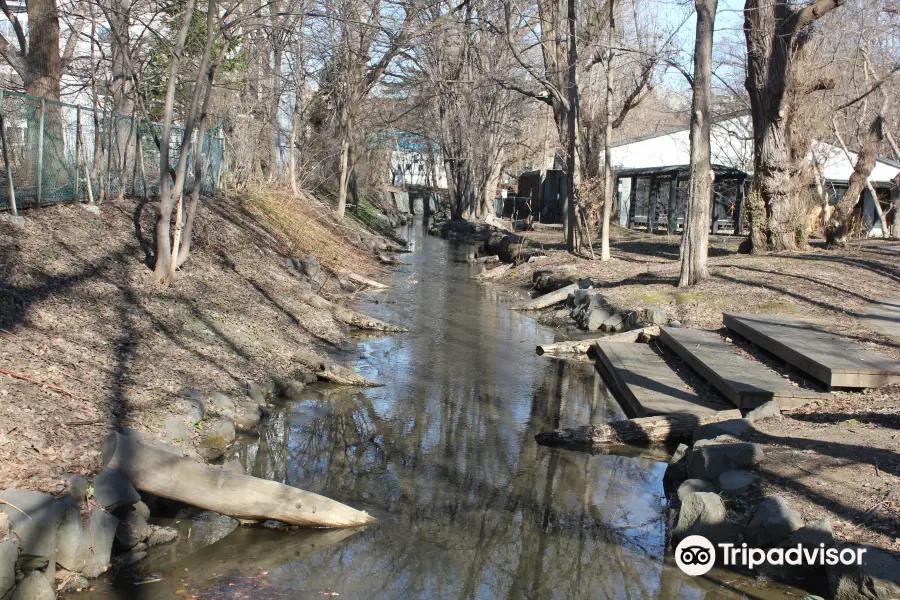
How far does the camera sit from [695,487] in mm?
6301

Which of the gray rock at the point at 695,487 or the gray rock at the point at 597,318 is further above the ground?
the gray rock at the point at 597,318

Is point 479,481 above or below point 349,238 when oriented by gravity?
below

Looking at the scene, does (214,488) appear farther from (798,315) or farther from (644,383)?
(798,315)

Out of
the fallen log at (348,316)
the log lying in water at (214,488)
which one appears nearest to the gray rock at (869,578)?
the log lying in water at (214,488)

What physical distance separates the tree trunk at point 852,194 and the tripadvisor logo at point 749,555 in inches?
699

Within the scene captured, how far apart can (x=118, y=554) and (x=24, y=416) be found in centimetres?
135

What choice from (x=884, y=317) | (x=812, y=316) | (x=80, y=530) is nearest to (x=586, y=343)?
(x=812, y=316)

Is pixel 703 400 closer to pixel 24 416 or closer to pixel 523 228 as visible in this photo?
pixel 24 416

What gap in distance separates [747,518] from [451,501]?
7.41ft

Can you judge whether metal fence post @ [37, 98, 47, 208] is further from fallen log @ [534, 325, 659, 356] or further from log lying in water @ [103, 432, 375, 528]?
fallen log @ [534, 325, 659, 356]

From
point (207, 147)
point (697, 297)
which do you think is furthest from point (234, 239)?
point (697, 297)

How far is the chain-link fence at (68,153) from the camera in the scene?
10.9 metres

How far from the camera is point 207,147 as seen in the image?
19.8 m

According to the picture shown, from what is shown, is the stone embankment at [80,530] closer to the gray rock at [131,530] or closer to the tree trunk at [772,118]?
the gray rock at [131,530]
